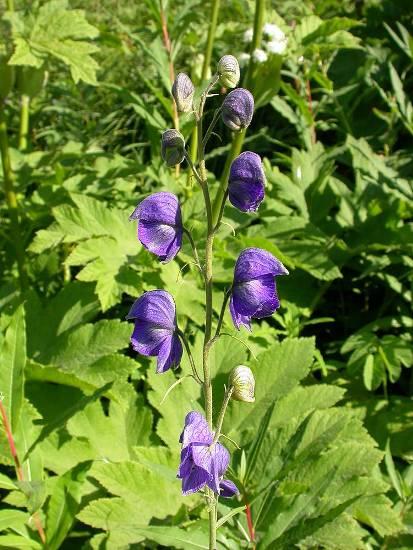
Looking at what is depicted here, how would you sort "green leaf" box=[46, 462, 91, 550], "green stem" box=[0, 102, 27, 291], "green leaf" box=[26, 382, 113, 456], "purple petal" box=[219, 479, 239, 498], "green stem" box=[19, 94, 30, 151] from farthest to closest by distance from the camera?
"green stem" box=[19, 94, 30, 151] → "green stem" box=[0, 102, 27, 291] → "green leaf" box=[26, 382, 113, 456] → "green leaf" box=[46, 462, 91, 550] → "purple petal" box=[219, 479, 239, 498]

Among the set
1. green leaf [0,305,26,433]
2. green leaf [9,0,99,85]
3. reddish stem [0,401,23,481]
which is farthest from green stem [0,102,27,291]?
reddish stem [0,401,23,481]

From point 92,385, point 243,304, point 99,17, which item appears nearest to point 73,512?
point 92,385

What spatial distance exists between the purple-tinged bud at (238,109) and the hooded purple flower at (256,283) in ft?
1.06

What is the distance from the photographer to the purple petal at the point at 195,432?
1573 mm

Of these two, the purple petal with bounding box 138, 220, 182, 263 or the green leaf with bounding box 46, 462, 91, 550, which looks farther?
the green leaf with bounding box 46, 462, 91, 550

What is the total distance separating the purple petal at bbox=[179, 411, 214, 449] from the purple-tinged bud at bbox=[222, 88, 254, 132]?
73 cm

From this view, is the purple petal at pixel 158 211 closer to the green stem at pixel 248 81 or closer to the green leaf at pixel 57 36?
the green stem at pixel 248 81

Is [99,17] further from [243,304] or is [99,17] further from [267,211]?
[243,304]

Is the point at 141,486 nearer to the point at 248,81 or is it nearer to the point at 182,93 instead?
the point at 182,93

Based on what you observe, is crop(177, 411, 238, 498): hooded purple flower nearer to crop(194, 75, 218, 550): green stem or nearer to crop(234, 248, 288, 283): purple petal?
crop(194, 75, 218, 550): green stem

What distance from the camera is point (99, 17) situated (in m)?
7.59

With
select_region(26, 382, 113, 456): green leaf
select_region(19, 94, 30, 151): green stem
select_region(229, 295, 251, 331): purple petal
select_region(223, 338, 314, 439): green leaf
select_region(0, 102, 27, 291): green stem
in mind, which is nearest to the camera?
select_region(229, 295, 251, 331): purple petal

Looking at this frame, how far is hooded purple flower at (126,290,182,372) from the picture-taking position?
5.46 feet

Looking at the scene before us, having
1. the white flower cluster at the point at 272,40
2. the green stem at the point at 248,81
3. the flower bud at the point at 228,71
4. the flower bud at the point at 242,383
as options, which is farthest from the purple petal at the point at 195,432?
the white flower cluster at the point at 272,40
